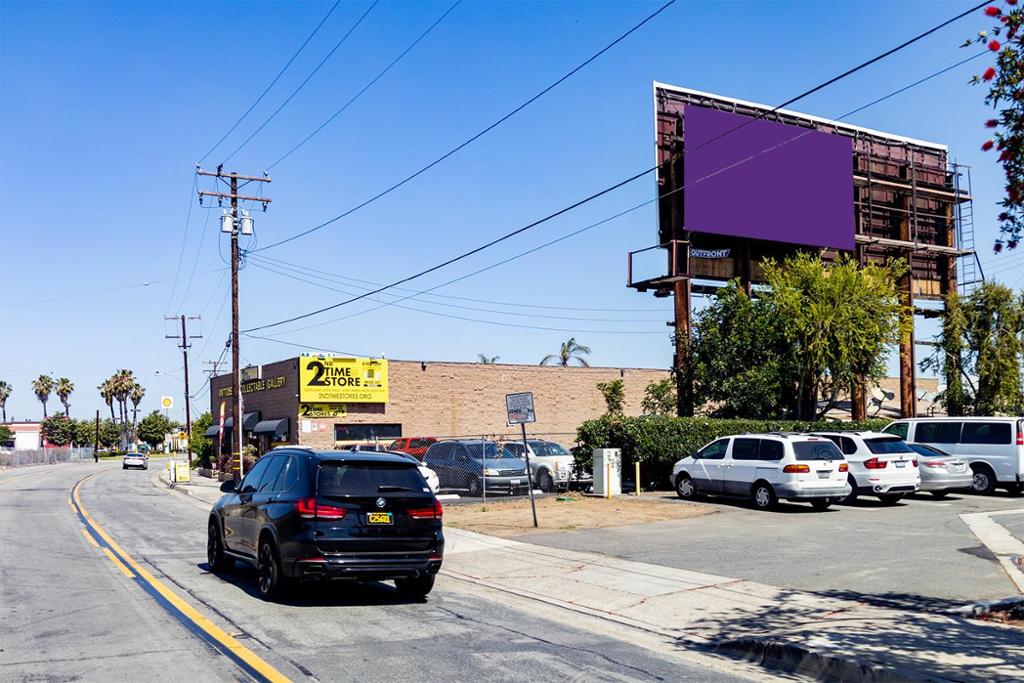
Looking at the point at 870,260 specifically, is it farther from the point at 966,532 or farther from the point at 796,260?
the point at 966,532

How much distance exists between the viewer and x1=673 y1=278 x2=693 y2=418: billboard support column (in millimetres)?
34062

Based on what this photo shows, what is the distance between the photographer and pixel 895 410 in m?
50.7

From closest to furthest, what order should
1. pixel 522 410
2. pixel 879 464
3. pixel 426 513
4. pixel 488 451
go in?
pixel 426 513 → pixel 522 410 → pixel 879 464 → pixel 488 451

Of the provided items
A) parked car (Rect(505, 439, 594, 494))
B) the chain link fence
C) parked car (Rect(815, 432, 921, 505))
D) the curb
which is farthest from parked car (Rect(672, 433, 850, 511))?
the chain link fence

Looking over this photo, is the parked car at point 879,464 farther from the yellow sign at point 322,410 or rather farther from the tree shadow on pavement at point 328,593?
the yellow sign at point 322,410

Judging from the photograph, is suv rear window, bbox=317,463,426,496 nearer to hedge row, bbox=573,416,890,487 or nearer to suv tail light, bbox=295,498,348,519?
suv tail light, bbox=295,498,348,519

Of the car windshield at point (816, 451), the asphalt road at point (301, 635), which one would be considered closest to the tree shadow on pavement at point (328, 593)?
the asphalt road at point (301, 635)

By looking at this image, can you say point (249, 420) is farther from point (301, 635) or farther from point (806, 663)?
point (806, 663)

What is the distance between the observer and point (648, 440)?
86.9ft

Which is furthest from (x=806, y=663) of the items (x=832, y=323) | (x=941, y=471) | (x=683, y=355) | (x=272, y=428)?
(x=272, y=428)

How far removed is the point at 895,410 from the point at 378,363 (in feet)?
94.7

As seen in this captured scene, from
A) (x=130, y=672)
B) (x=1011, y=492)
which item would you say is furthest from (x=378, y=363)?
(x=130, y=672)

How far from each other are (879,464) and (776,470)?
307cm

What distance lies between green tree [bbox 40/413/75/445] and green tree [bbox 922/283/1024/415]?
12068 centimetres
